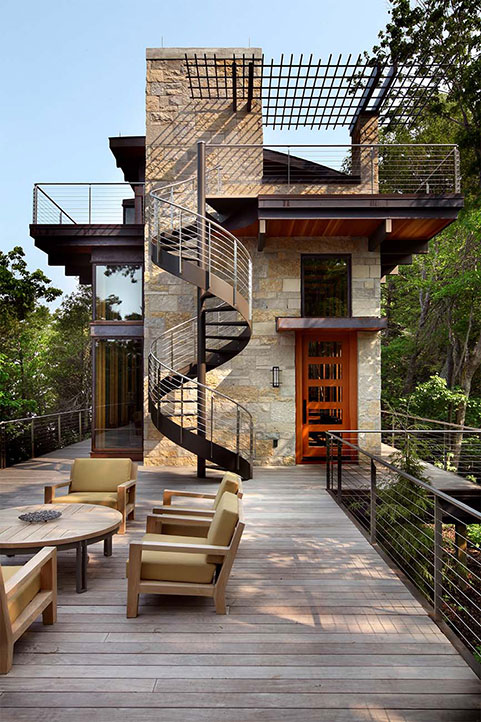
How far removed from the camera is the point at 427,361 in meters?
17.7

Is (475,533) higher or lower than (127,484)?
lower

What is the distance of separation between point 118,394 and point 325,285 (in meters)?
4.74

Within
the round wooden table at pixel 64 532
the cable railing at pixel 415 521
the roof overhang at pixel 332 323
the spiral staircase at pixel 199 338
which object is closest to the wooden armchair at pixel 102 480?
the round wooden table at pixel 64 532

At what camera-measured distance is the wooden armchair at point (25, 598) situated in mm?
2580

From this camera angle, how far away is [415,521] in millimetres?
5469

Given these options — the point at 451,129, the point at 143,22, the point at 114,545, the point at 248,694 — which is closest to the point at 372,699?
the point at 248,694

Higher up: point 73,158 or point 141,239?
point 73,158

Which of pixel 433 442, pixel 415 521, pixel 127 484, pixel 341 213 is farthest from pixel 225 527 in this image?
pixel 433 442

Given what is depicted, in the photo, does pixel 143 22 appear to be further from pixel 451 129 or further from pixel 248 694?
pixel 248 694

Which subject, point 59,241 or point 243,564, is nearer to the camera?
point 243,564

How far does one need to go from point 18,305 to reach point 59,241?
3683 mm

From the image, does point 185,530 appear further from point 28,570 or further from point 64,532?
point 28,570

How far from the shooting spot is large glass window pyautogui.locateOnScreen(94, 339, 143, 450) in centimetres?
998

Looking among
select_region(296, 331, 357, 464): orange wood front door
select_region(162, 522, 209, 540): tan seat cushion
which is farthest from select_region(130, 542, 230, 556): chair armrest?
select_region(296, 331, 357, 464): orange wood front door
